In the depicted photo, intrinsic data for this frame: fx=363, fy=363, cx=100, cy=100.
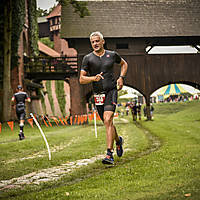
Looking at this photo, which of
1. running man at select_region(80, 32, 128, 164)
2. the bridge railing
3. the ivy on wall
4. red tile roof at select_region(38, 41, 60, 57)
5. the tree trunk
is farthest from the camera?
red tile roof at select_region(38, 41, 60, 57)

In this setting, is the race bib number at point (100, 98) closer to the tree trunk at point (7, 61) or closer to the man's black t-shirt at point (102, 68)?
the man's black t-shirt at point (102, 68)

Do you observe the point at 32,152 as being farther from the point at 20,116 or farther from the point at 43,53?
the point at 43,53

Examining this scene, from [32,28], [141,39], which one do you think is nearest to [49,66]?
[32,28]

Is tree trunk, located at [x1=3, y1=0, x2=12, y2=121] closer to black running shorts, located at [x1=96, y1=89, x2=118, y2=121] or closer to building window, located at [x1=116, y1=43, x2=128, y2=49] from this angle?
building window, located at [x1=116, y1=43, x2=128, y2=49]

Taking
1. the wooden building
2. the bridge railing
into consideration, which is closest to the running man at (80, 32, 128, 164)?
the wooden building

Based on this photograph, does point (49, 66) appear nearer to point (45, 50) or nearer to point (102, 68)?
point (45, 50)

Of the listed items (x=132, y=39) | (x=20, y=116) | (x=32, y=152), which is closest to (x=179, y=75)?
(x=132, y=39)

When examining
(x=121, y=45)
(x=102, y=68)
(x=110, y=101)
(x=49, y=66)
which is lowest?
(x=110, y=101)

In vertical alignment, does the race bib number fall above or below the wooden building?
below

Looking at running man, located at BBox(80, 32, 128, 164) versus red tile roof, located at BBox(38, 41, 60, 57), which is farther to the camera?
red tile roof, located at BBox(38, 41, 60, 57)

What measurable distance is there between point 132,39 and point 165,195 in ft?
88.4

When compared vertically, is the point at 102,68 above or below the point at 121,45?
below

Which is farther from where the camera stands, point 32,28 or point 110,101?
point 32,28

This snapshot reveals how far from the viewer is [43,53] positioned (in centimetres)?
4609
